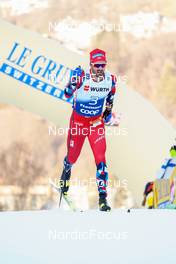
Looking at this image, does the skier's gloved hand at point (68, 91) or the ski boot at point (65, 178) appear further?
the ski boot at point (65, 178)

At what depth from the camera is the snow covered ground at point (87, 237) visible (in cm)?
370

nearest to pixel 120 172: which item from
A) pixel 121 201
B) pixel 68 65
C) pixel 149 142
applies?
pixel 149 142

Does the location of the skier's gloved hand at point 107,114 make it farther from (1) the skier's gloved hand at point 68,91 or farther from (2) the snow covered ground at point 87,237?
(2) the snow covered ground at point 87,237

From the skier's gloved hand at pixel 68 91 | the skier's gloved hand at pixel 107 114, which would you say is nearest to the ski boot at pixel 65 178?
the skier's gloved hand at pixel 107 114

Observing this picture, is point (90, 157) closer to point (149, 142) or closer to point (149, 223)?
point (149, 142)

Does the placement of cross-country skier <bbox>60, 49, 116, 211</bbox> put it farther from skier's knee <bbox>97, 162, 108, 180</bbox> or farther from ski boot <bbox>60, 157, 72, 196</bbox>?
ski boot <bbox>60, 157, 72, 196</bbox>

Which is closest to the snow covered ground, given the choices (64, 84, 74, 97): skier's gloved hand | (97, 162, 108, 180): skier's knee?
(97, 162, 108, 180): skier's knee

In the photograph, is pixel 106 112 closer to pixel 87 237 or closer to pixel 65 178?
pixel 65 178

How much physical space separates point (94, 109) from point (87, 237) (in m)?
1.87

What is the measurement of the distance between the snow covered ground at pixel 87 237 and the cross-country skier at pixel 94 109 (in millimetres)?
477

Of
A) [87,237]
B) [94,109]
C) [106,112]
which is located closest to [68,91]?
[94,109]

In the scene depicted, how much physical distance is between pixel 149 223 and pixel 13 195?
1158cm

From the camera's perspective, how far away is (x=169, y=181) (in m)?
6.79

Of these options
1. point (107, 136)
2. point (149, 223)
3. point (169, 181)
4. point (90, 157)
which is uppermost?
point (90, 157)
